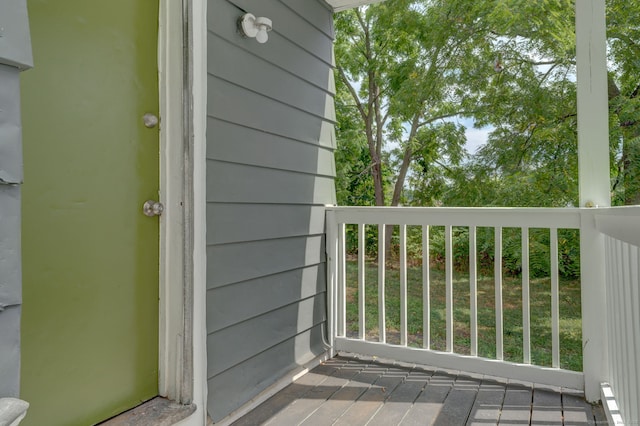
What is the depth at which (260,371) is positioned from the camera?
2.03 m

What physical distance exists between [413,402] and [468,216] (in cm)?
110

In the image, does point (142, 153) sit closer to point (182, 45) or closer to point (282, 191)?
point (182, 45)

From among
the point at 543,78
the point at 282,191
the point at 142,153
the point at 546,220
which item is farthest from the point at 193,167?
the point at 543,78

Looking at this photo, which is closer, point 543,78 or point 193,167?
point 193,167

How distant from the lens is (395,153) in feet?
16.3

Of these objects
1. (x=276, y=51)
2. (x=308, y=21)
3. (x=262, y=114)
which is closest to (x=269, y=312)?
(x=262, y=114)

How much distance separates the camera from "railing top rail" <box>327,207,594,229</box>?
6.99 ft

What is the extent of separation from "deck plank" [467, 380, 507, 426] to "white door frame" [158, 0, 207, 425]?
1.27 meters

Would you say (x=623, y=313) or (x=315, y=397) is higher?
(x=623, y=313)

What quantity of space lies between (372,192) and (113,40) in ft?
13.3

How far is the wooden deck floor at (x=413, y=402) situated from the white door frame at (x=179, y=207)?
0.46 meters

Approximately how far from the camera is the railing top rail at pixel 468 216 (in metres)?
2.13

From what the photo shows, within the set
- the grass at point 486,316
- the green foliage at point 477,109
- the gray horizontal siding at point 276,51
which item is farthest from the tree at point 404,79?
the gray horizontal siding at point 276,51

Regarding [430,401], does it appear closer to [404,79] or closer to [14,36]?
[14,36]
